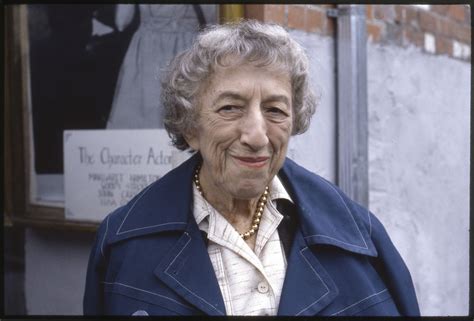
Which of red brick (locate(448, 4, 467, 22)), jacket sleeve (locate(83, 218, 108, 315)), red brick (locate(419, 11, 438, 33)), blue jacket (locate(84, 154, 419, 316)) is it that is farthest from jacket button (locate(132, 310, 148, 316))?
red brick (locate(448, 4, 467, 22))

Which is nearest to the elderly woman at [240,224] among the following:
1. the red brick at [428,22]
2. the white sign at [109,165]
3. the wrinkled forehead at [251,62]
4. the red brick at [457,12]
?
the wrinkled forehead at [251,62]

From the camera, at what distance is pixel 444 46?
2986 millimetres

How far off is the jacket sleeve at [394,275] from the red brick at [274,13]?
2.85 ft

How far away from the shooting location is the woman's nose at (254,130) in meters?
1.65

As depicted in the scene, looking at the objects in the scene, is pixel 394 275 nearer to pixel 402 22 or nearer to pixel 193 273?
pixel 193 273

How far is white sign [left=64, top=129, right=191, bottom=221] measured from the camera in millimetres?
2525

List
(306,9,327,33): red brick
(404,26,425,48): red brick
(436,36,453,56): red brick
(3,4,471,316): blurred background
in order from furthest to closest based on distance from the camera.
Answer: (436,36,453,56): red brick
(404,26,425,48): red brick
(3,4,471,316): blurred background
(306,9,327,33): red brick

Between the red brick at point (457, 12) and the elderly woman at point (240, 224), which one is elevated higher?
the red brick at point (457, 12)

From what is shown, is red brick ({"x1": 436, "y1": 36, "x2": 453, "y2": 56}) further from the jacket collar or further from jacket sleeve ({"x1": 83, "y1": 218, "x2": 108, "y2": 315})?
jacket sleeve ({"x1": 83, "y1": 218, "x2": 108, "y2": 315})

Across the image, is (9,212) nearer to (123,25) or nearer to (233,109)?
(123,25)

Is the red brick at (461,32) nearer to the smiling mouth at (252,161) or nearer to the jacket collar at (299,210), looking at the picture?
the jacket collar at (299,210)

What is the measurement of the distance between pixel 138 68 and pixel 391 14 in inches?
43.5

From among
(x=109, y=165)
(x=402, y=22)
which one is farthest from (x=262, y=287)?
(x=402, y=22)

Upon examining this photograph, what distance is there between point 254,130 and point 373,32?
1.23 metres
